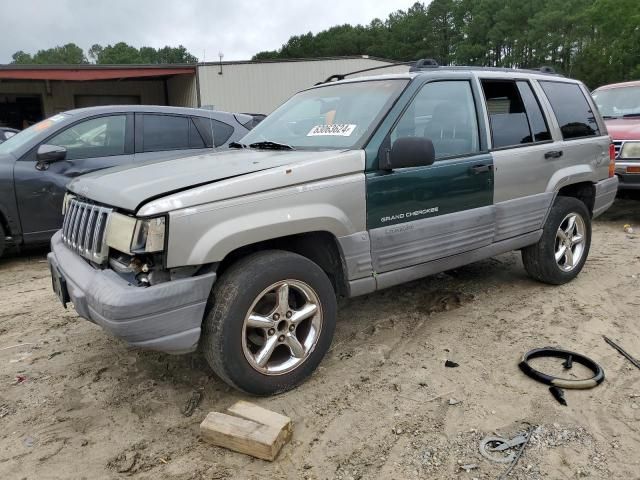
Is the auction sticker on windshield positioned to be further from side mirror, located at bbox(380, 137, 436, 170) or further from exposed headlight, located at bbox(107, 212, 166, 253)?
exposed headlight, located at bbox(107, 212, 166, 253)

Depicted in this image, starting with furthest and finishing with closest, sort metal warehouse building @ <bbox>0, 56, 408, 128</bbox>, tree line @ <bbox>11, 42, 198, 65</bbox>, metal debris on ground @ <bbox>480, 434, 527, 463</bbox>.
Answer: tree line @ <bbox>11, 42, 198, 65</bbox>, metal warehouse building @ <bbox>0, 56, 408, 128</bbox>, metal debris on ground @ <bbox>480, 434, 527, 463</bbox>

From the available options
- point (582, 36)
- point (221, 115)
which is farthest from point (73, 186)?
point (582, 36)

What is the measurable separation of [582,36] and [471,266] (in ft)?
166

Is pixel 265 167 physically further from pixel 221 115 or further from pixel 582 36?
pixel 582 36

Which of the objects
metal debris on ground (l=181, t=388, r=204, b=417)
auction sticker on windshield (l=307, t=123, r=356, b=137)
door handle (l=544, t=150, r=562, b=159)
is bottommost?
metal debris on ground (l=181, t=388, r=204, b=417)

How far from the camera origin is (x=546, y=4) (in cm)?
5622

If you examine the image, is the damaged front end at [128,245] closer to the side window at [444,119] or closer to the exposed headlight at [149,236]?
the exposed headlight at [149,236]

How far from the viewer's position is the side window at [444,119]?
3.54 meters

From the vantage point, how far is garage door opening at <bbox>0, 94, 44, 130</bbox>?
63.8 feet

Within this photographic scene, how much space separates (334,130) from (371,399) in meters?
1.76

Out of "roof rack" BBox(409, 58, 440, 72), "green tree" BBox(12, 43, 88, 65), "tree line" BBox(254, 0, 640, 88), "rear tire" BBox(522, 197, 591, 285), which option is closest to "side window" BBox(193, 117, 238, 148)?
"roof rack" BBox(409, 58, 440, 72)

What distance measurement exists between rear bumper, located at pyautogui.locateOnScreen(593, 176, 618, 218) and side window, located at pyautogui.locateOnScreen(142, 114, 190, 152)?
15.1 feet

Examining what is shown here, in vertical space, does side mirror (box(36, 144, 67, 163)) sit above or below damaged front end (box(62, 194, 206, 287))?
above

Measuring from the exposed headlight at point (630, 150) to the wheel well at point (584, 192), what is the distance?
9.31ft
